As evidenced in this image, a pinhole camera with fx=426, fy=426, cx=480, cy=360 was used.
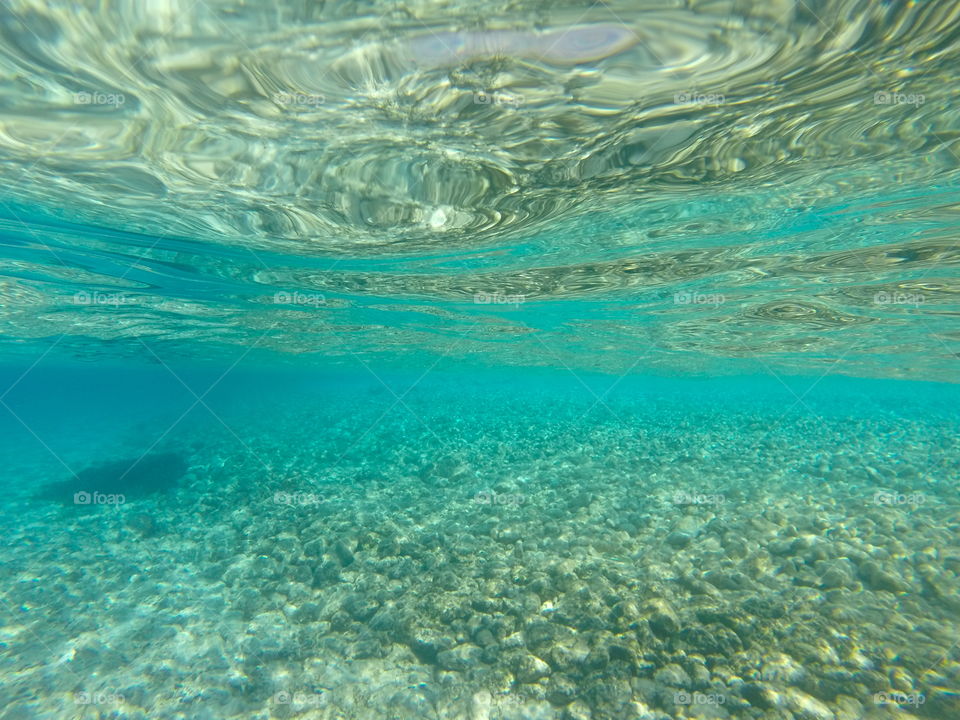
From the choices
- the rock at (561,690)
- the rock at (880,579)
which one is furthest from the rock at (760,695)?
the rock at (880,579)

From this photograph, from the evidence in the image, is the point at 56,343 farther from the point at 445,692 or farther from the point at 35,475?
the point at 445,692

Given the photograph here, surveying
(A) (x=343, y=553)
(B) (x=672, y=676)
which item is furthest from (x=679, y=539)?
(A) (x=343, y=553)

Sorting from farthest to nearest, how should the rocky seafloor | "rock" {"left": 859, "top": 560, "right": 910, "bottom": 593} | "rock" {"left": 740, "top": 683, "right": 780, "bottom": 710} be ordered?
"rock" {"left": 859, "top": 560, "right": 910, "bottom": 593} → the rocky seafloor → "rock" {"left": 740, "top": 683, "right": 780, "bottom": 710}

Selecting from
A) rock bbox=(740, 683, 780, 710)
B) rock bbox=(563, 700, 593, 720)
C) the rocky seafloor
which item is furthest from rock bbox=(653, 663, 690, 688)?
rock bbox=(563, 700, 593, 720)

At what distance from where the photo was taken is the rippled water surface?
4367 mm

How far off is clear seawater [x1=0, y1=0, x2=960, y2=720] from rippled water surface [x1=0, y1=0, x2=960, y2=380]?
0.06m

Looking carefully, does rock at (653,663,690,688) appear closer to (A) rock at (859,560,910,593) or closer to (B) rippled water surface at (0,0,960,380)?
(A) rock at (859,560,910,593)

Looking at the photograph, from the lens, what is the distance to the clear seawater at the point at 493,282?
4.54 m

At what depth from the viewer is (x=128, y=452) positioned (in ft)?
64.1

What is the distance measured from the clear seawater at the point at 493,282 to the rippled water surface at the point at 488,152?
6 cm

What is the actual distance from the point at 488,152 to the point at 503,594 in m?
6.92

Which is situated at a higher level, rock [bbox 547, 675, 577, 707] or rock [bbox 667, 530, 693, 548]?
rock [bbox 547, 675, 577, 707]

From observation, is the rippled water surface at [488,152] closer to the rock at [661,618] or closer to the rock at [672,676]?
the rock at [661,618]

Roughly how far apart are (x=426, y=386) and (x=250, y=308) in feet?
186
